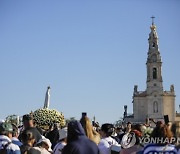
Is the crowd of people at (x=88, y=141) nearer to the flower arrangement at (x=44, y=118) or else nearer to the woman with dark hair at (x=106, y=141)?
the woman with dark hair at (x=106, y=141)

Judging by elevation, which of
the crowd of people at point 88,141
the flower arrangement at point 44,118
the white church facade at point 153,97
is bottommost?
the crowd of people at point 88,141

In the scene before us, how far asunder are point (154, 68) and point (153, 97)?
5392 mm

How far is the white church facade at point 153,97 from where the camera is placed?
94.1 meters

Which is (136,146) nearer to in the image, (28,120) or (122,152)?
(122,152)

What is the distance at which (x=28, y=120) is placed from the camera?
9312mm

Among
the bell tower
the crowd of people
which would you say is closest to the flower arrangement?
the crowd of people

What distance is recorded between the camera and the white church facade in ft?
309

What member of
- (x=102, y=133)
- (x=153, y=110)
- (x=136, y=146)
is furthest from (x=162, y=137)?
(x=153, y=110)

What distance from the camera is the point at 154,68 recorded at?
9475cm

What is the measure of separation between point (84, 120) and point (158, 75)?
288ft

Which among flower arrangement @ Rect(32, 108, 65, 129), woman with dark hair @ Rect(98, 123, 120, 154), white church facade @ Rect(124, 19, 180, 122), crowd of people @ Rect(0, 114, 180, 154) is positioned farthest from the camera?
white church facade @ Rect(124, 19, 180, 122)

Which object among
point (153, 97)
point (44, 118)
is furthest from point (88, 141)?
point (153, 97)

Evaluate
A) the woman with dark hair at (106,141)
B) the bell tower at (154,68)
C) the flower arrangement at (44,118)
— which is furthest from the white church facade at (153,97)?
the woman with dark hair at (106,141)

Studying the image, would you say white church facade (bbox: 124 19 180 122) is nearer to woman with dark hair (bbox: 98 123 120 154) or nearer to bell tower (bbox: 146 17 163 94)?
bell tower (bbox: 146 17 163 94)
